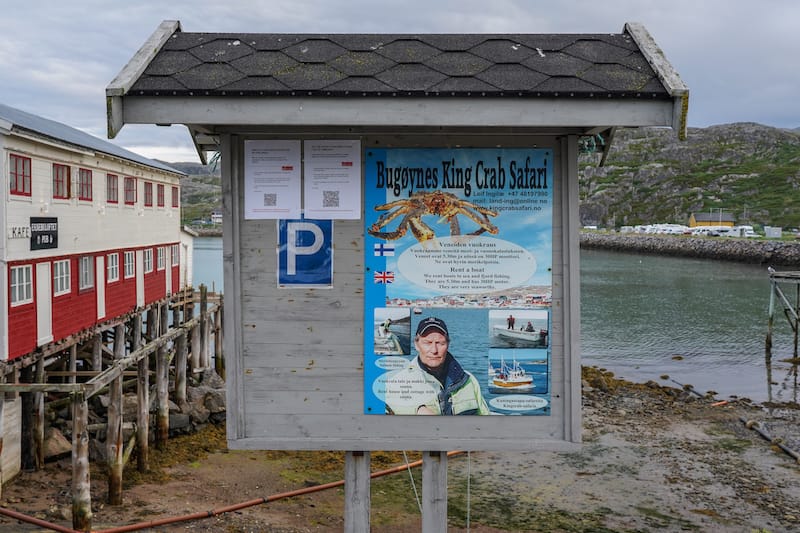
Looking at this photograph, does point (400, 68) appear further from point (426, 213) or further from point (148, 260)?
point (148, 260)

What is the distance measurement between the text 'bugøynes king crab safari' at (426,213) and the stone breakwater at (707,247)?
3356 inches

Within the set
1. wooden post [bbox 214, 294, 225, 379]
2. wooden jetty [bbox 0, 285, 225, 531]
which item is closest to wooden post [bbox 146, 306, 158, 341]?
wooden post [bbox 214, 294, 225, 379]

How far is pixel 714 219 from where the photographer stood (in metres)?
136

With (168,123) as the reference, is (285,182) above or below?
below

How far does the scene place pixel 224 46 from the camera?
6.33 meters

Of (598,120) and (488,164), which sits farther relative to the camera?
(488,164)

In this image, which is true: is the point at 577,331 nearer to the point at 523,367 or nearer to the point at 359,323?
the point at 523,367

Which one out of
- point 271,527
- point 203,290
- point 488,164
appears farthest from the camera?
point 203,290

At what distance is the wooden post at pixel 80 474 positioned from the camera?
13.9m

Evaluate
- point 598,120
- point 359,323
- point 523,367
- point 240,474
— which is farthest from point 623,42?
point 240,474

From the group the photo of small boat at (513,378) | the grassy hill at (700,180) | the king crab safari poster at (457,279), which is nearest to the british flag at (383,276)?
the king crab safari poster at (457,279)

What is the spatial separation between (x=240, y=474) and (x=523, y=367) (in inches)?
→ 518

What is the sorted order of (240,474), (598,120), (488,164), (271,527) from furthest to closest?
(240,474) < (271,527) < (488,164) < (598,120)

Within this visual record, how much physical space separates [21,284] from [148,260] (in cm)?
1062
